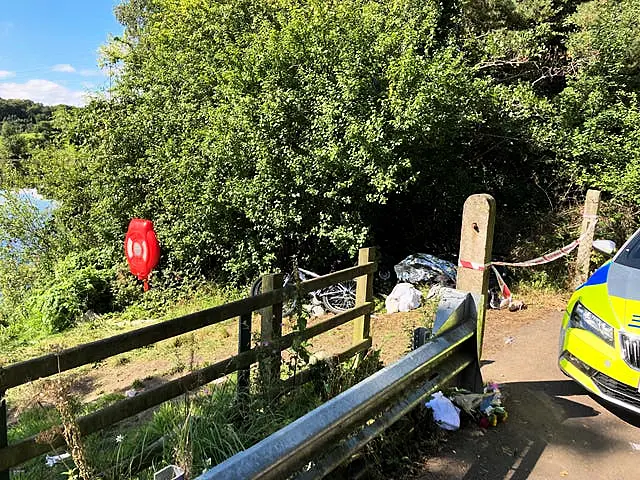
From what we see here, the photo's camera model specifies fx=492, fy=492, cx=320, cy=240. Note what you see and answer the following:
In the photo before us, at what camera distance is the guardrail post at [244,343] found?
3582mm

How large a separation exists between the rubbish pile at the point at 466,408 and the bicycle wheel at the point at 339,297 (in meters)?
5.07

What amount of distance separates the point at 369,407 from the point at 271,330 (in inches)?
59.6

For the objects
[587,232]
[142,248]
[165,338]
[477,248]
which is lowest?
[142,248]

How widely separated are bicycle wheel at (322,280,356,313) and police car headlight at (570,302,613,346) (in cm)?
501

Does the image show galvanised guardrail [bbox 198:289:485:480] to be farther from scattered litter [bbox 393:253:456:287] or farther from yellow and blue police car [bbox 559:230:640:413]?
scattered litter [bbox 393:253:456:287]

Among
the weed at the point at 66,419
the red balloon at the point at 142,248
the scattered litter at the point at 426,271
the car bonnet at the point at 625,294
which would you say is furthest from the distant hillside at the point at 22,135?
the car bonnet at the point at 625,294

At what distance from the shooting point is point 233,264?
10.1m

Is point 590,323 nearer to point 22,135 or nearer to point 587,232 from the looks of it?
point 587,232

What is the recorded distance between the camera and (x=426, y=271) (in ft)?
29.2

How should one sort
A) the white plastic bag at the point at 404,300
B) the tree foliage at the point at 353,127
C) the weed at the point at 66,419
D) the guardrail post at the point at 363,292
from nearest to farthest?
the weed at the point at 66,419 < the guardrail post at the point at 363,292 < the white plastic bag at the point at 404,300 < the tree foliage at the point at 353,127

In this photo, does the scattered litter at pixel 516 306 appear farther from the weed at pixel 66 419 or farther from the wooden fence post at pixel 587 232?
the weed at pixel 66 419

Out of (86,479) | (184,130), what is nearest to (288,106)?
(184,130)

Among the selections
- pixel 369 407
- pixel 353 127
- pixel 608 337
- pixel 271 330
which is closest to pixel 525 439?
pixel 608 337

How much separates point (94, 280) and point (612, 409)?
11.1 m
